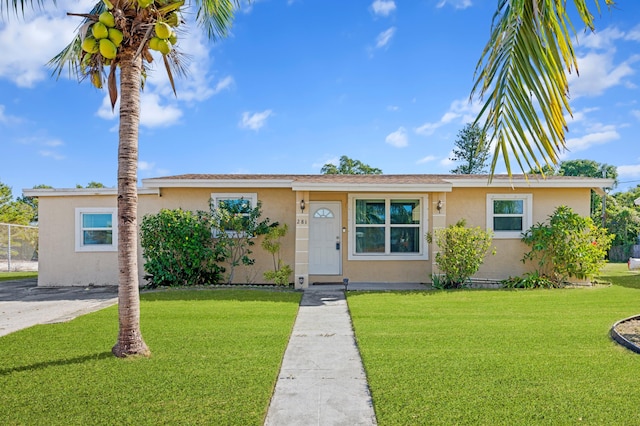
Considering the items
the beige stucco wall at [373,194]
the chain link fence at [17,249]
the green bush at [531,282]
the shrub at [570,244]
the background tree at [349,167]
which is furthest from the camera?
the background tree at [349,167]

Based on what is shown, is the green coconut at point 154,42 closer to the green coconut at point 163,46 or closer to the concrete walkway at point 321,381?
the green coconut at point 163,46

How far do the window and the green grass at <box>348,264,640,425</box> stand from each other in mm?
3460

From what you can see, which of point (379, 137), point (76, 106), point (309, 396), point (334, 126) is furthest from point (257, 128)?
point (309, 396)

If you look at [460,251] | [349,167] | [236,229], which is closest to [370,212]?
[460,251]

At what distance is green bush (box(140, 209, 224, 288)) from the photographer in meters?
10.9

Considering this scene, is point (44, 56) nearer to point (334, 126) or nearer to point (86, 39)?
point (86, 39)

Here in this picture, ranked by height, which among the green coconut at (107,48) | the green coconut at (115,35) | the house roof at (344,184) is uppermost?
the green coconut at (115,35)

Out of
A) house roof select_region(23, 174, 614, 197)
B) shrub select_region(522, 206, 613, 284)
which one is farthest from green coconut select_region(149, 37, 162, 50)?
shrub select_region(522, 206, 613, 284)

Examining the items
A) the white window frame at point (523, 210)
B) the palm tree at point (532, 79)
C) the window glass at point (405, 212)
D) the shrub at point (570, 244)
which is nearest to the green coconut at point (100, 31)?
the palm tree at point (532, 79)

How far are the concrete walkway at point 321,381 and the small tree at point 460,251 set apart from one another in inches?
185

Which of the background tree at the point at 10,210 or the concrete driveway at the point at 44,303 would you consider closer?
the concrete driveway at the point at 44,303

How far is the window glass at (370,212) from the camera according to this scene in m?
12.1

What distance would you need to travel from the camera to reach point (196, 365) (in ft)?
15.7

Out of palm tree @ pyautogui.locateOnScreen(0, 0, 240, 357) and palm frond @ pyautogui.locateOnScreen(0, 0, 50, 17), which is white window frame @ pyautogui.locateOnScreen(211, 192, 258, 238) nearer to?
palm tree @ pyautogui.locateOnScreen(0, 0, 240, 357)
